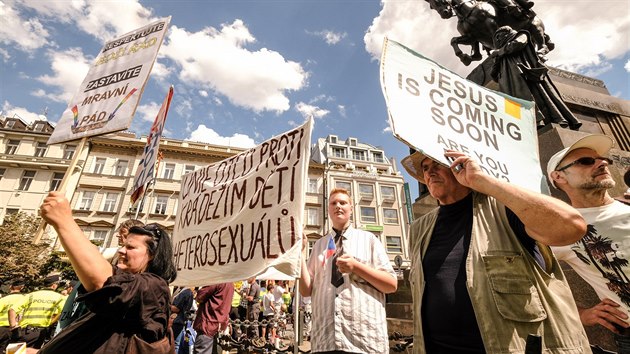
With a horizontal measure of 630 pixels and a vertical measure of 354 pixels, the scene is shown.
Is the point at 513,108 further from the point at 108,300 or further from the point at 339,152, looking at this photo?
the point at 339,152

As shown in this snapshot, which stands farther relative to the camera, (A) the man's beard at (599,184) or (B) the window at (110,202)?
(B) the window at (110,202)

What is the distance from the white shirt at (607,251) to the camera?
141cm

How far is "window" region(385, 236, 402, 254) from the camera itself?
31.4m

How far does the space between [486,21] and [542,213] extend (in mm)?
5872

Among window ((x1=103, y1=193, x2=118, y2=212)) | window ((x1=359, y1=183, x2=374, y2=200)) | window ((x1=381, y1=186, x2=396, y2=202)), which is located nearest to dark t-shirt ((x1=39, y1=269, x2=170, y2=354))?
window ((x1=103, y1=193, x2=118, y2=212))

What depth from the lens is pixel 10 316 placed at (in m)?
4.72

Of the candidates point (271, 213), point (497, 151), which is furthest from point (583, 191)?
point (271, 213)

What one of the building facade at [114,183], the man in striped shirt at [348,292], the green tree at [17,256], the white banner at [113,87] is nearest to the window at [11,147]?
the building facade at [114,183]

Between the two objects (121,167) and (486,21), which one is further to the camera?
(121,167)

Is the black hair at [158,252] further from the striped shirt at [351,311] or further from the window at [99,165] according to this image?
the window at [99,165]

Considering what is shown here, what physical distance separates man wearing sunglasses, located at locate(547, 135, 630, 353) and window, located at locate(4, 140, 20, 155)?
135 feet

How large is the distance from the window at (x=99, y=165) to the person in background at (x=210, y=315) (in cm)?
2879

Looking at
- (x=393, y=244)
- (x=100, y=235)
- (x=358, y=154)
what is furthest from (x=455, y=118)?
(x=358, y=154)

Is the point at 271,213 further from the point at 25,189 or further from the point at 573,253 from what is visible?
the point at 25,189
